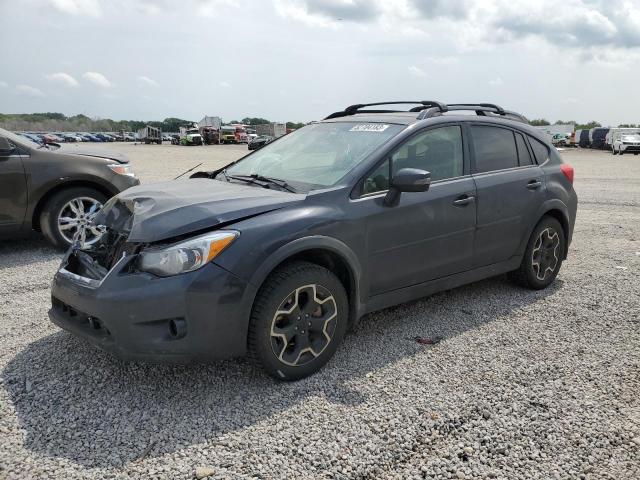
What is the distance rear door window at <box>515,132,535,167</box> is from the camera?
5.14 metres

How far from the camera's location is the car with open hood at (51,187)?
21.1ft

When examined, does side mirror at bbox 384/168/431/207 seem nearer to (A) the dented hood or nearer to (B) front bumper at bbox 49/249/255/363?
(A) the dented hood

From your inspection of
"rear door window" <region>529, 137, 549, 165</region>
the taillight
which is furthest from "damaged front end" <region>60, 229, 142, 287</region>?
the taillight

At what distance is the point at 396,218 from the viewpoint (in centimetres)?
398

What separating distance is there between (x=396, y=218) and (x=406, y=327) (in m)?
0.97

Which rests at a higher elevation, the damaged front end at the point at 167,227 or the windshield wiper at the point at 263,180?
the windshield wiper at the point at 263,180

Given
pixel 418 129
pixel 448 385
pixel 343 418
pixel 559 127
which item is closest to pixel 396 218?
pixel 418 129

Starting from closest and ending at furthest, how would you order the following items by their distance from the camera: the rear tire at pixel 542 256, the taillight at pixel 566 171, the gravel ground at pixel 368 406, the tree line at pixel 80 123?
the gravel ground at pixel 368 406 → the rear tire at pixel 542 256 → the taillight at pixel 566 171 → the tree line at pixel 80 123

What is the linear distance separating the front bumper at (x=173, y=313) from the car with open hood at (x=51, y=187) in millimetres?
3438

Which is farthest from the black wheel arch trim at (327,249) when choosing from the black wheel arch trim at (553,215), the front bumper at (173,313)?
the black wheel arch trim at (553,215)

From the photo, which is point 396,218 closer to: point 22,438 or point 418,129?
point 418,129

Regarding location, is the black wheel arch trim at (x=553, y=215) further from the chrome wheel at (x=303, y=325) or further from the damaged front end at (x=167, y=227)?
the damaged front end at (x=167, y=227)

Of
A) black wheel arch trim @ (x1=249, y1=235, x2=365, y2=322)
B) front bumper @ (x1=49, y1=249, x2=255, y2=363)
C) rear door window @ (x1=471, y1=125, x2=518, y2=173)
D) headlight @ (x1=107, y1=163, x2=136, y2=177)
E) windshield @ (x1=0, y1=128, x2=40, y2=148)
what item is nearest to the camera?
front bumper @ (x1=49, y1=249, x2=255, y2=363)

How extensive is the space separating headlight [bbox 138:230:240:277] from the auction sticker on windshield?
5.43 ft
